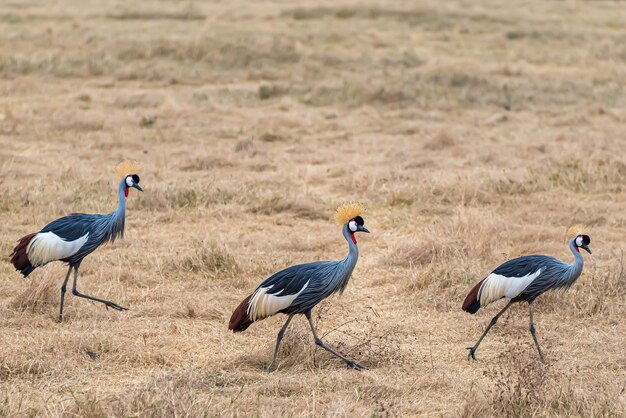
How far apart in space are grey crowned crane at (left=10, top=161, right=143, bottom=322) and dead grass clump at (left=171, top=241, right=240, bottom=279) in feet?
3.21

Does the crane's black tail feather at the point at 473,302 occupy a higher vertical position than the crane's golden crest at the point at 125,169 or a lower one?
lower

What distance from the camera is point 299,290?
5.48 m

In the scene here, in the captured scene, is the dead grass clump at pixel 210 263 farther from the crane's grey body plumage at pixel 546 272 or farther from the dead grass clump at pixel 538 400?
the dead grass clump at pixel 538 400

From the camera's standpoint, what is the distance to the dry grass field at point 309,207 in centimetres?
530

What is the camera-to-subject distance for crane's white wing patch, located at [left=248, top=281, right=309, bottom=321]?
215 inches

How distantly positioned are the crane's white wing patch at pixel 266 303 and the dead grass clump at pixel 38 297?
1.82 meters

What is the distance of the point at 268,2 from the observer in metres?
28.8

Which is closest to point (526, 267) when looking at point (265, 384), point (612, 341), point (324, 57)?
point (612, 341)

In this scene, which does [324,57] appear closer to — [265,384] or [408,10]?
[408,10]

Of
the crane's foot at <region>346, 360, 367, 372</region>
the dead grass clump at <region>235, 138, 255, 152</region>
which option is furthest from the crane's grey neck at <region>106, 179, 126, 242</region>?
the dead grass clump at <region>235, 138, 255, 152</region>

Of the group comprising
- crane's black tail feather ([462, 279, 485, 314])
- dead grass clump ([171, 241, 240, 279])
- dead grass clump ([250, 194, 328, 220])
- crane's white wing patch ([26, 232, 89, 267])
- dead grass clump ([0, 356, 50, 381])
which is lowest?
dead grass clump ([250, 194, 328, 220])

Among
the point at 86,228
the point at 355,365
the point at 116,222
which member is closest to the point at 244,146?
the point at 116,222

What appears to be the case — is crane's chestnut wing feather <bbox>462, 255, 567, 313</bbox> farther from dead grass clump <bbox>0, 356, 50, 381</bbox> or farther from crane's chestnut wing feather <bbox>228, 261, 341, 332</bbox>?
dead grass clump <bbox>0, 356, 50, 381</bbox>

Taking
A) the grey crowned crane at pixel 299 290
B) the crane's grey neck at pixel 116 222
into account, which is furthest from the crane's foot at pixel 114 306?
the grey crowned crane at pixel 299 290
